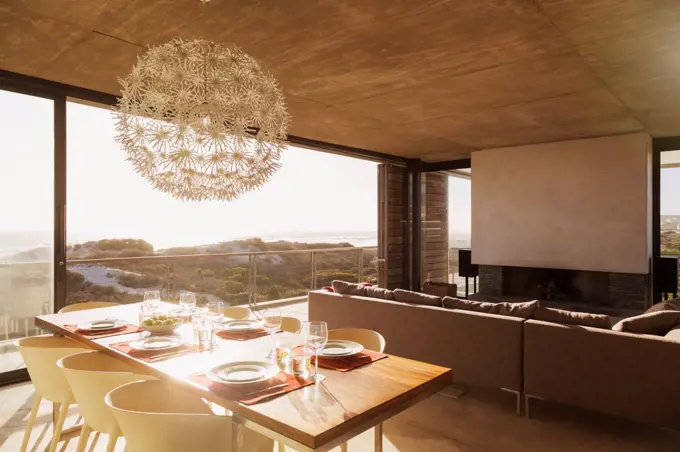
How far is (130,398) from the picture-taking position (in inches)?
72.5

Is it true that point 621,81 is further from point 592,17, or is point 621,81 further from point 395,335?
point 395,335

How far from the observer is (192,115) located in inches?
79.5

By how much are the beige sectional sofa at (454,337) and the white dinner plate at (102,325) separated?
1.98 meters

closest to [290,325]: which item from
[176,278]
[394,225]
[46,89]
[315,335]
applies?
[315,335]

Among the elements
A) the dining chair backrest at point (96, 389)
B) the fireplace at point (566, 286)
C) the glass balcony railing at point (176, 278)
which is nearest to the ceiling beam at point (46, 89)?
the glass balcony railing at point (176, 278)

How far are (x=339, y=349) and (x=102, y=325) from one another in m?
1.37

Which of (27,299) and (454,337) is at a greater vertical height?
(27,299)

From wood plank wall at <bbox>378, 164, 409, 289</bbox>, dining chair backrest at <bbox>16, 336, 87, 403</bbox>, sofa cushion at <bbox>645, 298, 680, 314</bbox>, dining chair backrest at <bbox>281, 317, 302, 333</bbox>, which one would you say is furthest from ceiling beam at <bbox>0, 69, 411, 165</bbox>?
wood plank wall at <bbox>378, 164, 409, 289</bbox>

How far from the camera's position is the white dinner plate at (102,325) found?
2.51 metres

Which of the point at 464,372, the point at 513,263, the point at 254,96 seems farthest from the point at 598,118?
the point at 254,96

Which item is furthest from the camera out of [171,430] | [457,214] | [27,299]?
[457,214]

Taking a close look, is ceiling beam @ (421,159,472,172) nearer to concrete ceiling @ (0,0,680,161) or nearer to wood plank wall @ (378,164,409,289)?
wood plank wall @ (378,164,409,289)

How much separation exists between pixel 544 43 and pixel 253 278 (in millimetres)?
5049

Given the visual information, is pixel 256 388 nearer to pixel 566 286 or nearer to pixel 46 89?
pixel 46 89
